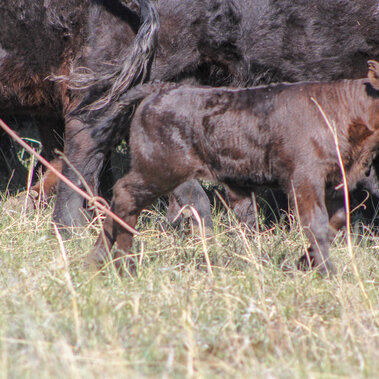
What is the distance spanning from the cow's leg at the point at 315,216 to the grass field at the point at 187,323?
0.11m

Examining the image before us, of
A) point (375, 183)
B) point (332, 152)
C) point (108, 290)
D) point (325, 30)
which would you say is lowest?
point (375, 183)

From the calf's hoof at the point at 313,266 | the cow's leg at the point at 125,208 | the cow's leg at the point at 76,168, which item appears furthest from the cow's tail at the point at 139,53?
the calf's hoof at the point at 313,266

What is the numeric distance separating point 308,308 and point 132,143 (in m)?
1.24

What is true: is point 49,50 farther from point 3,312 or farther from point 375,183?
point 375,183

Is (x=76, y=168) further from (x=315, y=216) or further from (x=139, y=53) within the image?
(x=315, y=216)

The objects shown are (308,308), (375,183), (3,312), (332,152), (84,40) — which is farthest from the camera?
(375,183)

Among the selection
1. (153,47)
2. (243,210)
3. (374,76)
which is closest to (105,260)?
(153,47)

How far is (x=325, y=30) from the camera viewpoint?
4.25 m

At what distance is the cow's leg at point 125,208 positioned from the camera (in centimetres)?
332

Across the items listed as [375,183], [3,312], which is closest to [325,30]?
[375,183]

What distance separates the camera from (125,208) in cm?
337

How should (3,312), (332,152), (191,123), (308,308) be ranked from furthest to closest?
(191,123) → (332,152) → (308,308) → (3,312)

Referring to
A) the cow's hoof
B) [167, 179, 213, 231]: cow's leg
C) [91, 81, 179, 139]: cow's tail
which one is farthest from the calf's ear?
the cow's hoof

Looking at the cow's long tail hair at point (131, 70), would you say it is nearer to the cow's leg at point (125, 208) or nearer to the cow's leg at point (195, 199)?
the cow's leg at point (125, 208)
